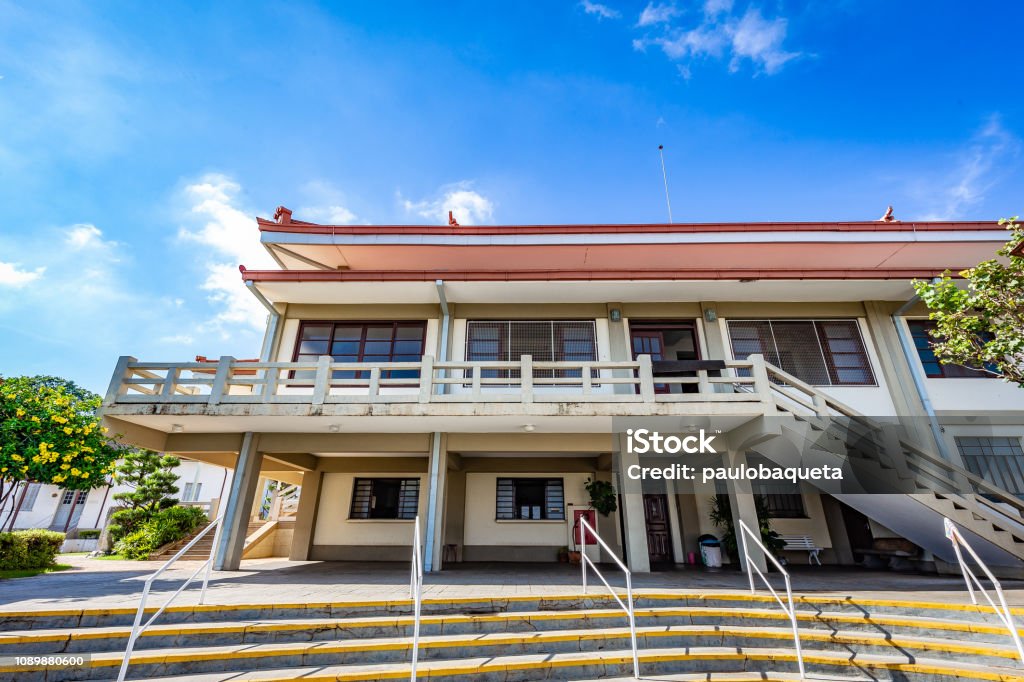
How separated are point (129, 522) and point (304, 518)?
8790 millimetres

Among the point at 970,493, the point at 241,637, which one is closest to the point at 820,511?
the point at 970,493

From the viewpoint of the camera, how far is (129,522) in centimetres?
1545

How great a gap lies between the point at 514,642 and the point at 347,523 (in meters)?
8.45

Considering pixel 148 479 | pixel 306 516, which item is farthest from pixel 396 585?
pixel 148 479

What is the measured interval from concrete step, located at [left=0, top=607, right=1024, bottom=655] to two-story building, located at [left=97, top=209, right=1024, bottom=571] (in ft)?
8.83

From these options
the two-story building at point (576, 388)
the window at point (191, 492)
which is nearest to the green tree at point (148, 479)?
the window at point (191, 492)

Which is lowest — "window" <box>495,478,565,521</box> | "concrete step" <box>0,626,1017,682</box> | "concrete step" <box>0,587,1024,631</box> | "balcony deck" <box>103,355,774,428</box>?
"concrete step" <box>0,626,1017,682</box>

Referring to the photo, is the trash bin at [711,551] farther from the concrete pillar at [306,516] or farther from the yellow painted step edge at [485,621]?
the concrete pillar at [306,516]

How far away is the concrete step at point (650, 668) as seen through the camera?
4.26 meters

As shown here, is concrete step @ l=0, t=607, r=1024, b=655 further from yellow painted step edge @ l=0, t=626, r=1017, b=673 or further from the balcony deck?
the balcony deck

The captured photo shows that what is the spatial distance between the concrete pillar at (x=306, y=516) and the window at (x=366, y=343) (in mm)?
3636

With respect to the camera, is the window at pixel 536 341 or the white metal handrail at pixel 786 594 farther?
the window at pixel 536 341

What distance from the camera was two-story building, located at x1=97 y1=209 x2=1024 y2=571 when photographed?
8.06m

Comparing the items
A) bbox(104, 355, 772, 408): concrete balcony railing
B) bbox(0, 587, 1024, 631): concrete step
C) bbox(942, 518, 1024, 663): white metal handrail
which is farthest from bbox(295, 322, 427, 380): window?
bbox(942, 518, 1024, 663): white metal handrail
